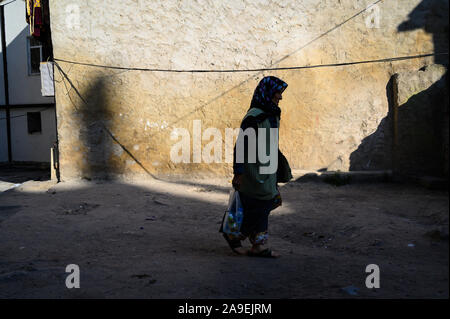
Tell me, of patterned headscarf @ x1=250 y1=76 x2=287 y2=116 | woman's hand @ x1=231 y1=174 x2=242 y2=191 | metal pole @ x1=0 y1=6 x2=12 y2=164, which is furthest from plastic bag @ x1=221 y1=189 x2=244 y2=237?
metal pole @ x1=0 y1=6 x2=12 y2=164

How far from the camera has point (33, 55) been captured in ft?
52.2

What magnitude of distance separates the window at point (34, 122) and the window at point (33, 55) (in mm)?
1620

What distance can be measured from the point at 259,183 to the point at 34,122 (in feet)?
50.1

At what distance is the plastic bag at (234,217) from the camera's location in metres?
3.47

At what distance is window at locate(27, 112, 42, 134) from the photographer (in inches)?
637

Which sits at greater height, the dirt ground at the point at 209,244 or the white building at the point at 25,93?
→ the white building at the point at 25,93

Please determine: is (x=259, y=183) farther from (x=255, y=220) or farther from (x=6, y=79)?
(x=6, y=79)

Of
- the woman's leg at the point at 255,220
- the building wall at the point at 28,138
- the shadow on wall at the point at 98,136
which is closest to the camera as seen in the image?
the woman's leg at the point at 255,220

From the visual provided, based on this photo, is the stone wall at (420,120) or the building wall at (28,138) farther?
Answer: the building wall at (28,138)

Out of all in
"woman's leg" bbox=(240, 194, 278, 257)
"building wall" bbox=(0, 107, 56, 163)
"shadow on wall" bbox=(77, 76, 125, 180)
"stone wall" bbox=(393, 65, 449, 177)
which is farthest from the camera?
"building wall" bbox=(0, 107, 56, 163)

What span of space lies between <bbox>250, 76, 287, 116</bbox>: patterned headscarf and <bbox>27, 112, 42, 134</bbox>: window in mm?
14854

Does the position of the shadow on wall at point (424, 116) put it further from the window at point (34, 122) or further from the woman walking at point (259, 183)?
the window at point (34, 122)

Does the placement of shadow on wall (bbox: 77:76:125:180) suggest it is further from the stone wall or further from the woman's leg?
the stone wall

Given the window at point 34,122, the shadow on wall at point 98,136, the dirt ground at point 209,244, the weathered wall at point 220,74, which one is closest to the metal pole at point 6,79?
the window at point 34,122
